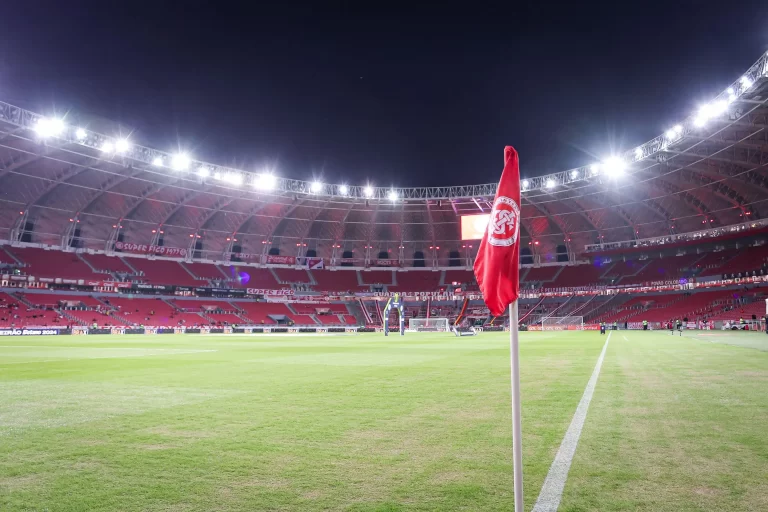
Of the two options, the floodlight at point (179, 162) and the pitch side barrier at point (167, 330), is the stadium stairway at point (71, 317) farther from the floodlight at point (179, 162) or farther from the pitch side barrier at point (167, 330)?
the floodlight at point (179, 162)

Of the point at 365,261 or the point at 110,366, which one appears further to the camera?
the point at 365,261

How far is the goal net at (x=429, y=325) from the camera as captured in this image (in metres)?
71.5

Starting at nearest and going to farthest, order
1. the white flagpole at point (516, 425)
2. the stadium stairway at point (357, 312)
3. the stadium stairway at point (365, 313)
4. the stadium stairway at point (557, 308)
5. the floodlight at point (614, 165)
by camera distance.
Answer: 1. the white flagpole at point (516, 425)
2. the floodlight at point (614, 165)
3. the stadium stairway at point (557, 308)
4. the stadium stairway at point (357, 312)
5. the stadium stairway at point (365, 313)

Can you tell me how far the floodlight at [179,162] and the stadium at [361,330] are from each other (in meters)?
0.22

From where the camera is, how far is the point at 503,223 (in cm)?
406

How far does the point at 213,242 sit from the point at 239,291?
30.5 feet

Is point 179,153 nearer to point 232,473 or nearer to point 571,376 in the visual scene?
point 571,376

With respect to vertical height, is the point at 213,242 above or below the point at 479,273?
above

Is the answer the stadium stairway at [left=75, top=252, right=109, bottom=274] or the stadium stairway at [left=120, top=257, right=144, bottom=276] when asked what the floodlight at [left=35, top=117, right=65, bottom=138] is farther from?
the stadium stairway at [left=120, top=257, right=144, bottom=276]

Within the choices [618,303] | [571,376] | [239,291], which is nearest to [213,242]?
[239,291]

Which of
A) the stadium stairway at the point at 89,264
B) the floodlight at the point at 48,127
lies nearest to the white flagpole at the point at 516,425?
the floodlight at the point at 48,127

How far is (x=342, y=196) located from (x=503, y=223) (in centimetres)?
6156

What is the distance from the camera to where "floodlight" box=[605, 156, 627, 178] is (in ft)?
175

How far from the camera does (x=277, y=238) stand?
273 ft
